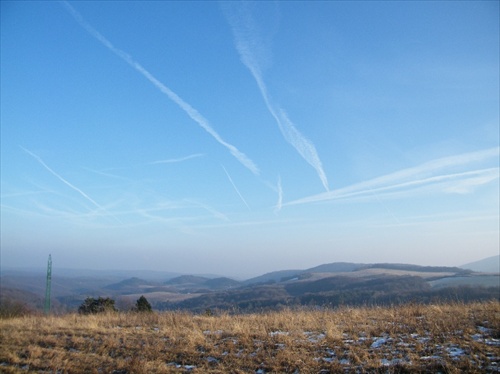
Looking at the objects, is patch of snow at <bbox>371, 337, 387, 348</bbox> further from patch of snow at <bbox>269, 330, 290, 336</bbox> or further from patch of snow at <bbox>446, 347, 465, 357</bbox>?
patch of snow at <bbox>269, 330, 290, 336</bbox>

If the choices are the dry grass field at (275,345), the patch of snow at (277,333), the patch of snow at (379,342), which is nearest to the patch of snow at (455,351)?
the dry grass field at (275,345)

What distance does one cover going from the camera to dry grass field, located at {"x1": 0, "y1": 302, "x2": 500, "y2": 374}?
26.0 ft

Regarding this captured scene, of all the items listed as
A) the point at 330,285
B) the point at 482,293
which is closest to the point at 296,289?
the point at 330,285

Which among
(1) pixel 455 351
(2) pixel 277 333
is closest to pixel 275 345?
(2) pixel 277 333

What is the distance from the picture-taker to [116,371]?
824 centimetres

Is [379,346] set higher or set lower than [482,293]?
higher

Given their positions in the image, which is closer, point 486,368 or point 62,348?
point 486,368

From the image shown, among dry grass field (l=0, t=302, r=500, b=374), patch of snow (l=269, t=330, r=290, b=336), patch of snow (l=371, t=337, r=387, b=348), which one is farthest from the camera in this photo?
patch of snow (l=269, t=330, r=290, b=336)

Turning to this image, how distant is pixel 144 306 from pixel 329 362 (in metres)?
15.0

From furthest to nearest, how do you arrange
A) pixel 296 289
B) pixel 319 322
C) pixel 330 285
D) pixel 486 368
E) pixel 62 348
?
pixel 296 289
pixel 330 285
pixel 319 322
pixel 62 348
pixel 486 368

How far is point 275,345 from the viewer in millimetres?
9461

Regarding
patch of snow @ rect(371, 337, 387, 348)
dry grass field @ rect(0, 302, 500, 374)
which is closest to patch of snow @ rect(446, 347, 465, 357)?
dry grass field @ rect(0, 302, 500, 374)

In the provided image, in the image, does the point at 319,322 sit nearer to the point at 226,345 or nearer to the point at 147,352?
the point at 226,345

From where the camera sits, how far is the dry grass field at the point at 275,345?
792 cm
